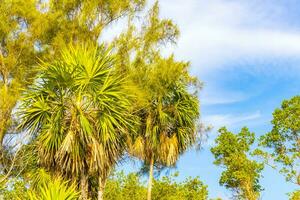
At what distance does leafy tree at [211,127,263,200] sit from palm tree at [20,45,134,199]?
19.9 meters

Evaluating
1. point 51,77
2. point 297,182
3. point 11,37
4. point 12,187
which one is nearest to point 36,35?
point 11,37

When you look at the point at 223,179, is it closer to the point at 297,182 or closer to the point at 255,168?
the point at 255,168

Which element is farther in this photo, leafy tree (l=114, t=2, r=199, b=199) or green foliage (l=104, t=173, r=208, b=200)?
green foliage (l=104, t=173, r=208, b=200)

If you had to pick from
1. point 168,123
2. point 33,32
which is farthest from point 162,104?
point 33,32

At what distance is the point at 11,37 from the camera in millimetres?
17156

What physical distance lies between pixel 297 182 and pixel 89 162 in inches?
778

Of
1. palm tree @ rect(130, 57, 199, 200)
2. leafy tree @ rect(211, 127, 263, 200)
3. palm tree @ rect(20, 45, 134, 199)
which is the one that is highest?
leafy tree @ rect(211, 127, 263, 200)

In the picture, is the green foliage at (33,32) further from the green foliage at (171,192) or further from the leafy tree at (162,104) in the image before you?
the green foliage at (171,192)

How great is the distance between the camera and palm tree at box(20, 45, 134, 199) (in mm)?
13805

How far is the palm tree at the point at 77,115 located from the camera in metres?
13.8

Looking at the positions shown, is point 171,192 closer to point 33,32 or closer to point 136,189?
point 136,189

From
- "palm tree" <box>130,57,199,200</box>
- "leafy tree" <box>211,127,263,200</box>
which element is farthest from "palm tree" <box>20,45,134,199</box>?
"leafy tree" <box>211,127,263,200</box>

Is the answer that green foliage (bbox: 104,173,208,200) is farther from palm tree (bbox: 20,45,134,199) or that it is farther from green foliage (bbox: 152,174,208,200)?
palm tree (bbox: 20,45,134,199)

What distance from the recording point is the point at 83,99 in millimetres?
14445
